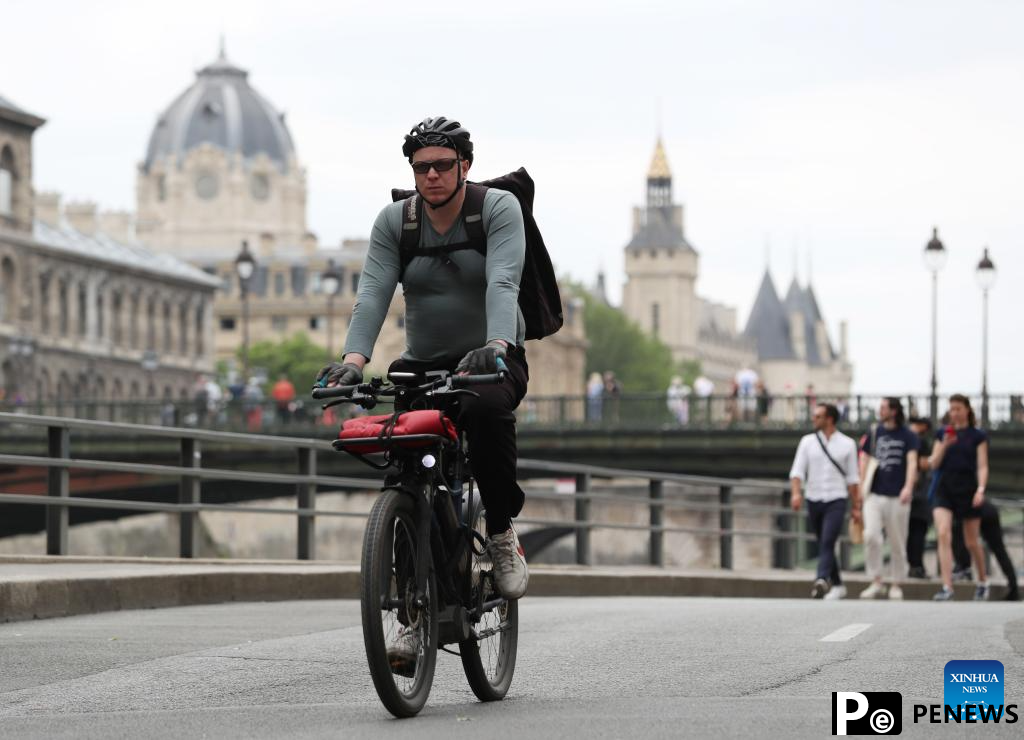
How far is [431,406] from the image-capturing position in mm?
8336

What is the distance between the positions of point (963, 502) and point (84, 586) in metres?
9.80

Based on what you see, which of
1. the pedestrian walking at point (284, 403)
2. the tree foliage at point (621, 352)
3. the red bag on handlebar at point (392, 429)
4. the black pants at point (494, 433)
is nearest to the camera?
the red bag on handlebar at point (392, 429)

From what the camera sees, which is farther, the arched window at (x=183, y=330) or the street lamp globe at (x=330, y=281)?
the arched window at (x=183, y=330)

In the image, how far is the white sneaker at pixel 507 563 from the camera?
8773mm

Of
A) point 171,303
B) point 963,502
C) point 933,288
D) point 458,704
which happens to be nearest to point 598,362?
point 171,303

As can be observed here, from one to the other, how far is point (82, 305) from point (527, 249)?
10494 centimetres

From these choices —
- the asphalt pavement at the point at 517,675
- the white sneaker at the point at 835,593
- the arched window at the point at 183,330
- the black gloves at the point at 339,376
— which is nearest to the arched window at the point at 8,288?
the arched window at the point at 183,330

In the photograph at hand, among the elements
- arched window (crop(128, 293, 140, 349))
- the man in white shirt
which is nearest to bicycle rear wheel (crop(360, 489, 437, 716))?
the man in white shirt

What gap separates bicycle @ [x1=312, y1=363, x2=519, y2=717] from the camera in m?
7.76

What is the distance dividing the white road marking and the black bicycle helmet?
164 inches

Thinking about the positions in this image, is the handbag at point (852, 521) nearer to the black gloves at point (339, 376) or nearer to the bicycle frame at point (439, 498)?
the bicycle frame at point (439, 498)

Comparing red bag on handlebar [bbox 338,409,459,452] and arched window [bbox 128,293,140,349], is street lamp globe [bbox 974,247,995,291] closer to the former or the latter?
red bag on handlebar [bbox 338,409,459,452]

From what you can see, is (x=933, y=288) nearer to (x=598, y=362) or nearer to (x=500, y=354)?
(x=500, y=354)

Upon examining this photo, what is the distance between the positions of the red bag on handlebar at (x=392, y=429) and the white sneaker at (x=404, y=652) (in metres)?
0.62
